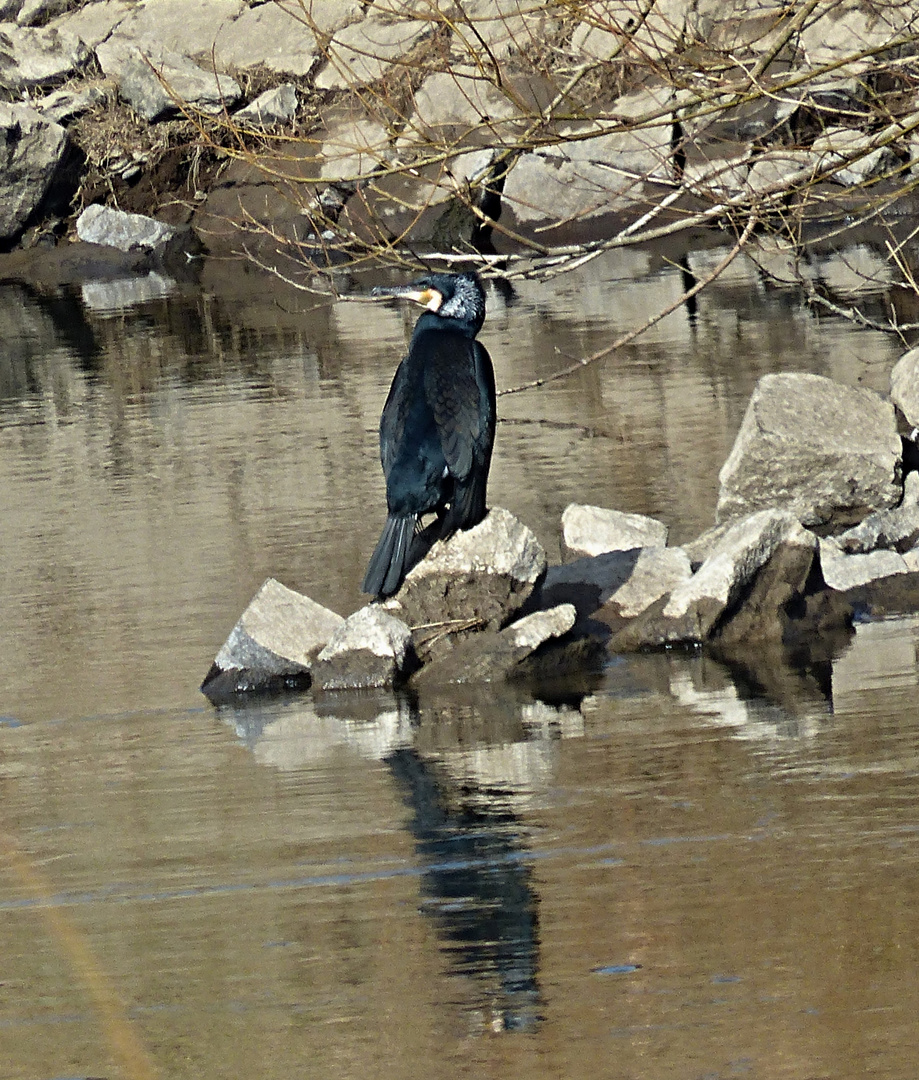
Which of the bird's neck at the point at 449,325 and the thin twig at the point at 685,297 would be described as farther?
the bird's neck at the point at 449,325

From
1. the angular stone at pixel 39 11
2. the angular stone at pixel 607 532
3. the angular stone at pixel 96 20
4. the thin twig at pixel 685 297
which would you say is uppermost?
the angular stone at pixel 39 11

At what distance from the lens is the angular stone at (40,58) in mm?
27781

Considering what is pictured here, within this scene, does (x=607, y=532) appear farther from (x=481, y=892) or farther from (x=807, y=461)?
(x=481, y=892)

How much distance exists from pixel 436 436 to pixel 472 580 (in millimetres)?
476

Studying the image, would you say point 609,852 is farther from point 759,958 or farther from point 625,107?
point 625,107

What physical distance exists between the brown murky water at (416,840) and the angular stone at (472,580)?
39 centimetres

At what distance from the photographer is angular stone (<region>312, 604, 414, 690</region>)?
5.90 meters

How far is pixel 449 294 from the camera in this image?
618 centimetres

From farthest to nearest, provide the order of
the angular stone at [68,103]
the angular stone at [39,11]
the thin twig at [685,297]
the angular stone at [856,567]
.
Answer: the angular stone at [39,11] < the angular stone at [68,103] < the angular stone at [856,567] < the thin twig at [685,297]

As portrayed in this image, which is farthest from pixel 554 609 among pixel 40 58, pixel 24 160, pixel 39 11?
pixel 39 11

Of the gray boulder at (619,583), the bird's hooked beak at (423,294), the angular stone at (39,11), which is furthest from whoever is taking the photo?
the angular stone at (39,11)

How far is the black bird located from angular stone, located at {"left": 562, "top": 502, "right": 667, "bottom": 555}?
36.8 inches

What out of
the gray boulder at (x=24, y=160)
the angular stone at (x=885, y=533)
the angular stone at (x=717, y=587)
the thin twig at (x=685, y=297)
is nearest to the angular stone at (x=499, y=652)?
the angular stone at (x=717, y=587)

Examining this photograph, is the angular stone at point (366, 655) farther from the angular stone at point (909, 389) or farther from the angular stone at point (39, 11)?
the angular stone at point (39, 11)
